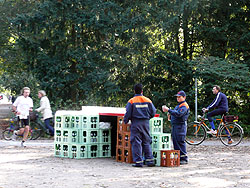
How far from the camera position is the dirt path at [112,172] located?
27.1 ft

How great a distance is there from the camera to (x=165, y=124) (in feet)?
66.5

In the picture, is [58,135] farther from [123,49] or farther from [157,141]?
[123,49]

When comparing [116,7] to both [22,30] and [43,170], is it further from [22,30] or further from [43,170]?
[43,170]

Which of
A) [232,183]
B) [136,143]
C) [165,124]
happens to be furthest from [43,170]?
→ [165,124]

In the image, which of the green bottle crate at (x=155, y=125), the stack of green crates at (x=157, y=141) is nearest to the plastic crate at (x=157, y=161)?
the stack of green crates at (x=157, y=141)

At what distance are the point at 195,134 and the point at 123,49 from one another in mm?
7651

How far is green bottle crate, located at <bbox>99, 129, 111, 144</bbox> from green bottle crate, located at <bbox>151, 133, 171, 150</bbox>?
5.22ft

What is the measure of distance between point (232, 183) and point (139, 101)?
3.09 m

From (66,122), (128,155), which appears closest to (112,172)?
(128,155)

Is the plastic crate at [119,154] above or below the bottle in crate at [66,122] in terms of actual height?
below

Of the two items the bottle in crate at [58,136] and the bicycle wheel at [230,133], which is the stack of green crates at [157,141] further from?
the bicycle wheel at [230,133]

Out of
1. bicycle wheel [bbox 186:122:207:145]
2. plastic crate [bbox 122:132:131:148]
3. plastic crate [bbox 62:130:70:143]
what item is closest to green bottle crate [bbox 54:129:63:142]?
plastic crate [bbox 62:130:70:143]

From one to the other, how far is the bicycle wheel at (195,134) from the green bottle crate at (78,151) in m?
4.72

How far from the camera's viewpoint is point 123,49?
22.2 meters
